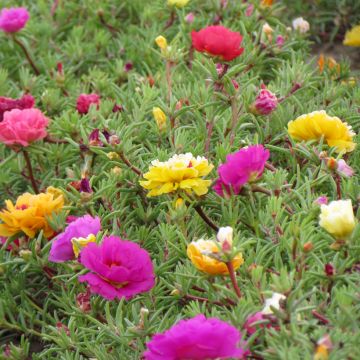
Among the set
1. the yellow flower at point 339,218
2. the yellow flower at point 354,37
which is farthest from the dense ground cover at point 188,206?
the yellow flower at point 354,37

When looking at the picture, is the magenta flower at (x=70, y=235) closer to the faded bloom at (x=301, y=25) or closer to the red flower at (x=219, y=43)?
the red flower at (x=219, y=43)

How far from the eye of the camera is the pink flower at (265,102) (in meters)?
2.19

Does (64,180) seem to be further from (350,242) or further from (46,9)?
(46,9)

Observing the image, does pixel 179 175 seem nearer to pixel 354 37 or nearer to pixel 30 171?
pixel 30 171

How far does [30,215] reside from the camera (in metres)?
2.01

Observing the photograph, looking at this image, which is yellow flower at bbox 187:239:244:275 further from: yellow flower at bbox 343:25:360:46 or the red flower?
yellow flower at bbox 343:25:360:46

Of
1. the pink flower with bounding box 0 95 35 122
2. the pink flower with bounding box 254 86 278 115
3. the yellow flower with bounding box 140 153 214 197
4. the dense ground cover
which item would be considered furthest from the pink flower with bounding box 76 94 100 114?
the yellow flower with bounding box 140 153 214 197

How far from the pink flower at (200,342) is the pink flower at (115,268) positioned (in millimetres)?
351

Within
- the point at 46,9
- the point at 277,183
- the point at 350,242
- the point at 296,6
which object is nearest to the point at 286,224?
the point at 277,183

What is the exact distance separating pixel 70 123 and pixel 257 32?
0.90 m

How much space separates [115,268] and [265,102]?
77cm

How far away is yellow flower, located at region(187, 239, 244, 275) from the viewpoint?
5.16ft

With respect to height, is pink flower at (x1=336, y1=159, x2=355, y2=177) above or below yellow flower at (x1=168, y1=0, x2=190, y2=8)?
above

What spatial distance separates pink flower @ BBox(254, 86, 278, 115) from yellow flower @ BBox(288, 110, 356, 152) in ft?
0.49
